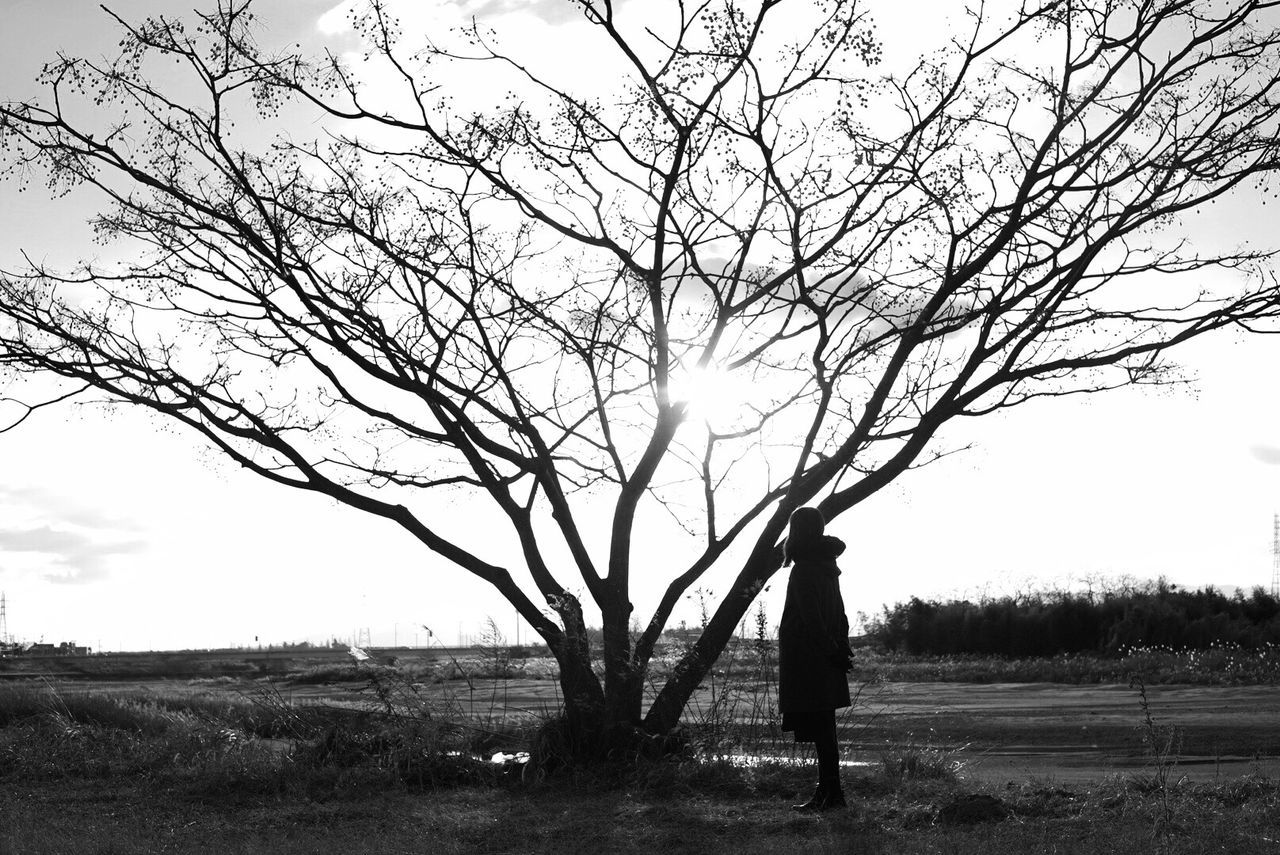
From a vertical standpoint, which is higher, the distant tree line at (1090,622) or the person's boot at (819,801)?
the distant tree line at (1090,622)

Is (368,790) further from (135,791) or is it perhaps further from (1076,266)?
(1076,266)

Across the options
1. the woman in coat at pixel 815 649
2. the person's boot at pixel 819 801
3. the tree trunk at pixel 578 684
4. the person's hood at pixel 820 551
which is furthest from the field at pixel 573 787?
the person's hood at pixel 820 551


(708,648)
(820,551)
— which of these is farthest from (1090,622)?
(820,551)

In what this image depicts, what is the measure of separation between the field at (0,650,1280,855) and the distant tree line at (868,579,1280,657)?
1592cm

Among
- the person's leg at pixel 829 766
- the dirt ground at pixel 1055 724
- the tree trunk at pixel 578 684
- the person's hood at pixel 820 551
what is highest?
the person's hood at pixel 820 551

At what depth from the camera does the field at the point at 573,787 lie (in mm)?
7172

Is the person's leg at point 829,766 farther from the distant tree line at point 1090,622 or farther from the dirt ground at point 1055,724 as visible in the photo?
the distant tree line at point 1090,622

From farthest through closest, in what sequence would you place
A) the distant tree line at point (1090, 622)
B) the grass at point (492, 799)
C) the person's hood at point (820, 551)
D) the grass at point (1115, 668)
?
the distant tree line at point (1090, 622) → the grass at point (1115, 668) → the person's hood at point (820, 551) → the grass at point (492, 799)

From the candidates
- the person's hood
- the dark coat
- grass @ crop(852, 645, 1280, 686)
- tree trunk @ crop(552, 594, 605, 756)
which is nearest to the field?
tree trunk @ crop(552, 594, 605, 756)

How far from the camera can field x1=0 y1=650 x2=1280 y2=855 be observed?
7172mm

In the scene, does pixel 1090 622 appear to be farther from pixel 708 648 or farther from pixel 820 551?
pixel 820 551

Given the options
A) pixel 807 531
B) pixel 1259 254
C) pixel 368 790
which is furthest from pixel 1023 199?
pixel 368 790

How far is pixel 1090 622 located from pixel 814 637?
25.5 meters

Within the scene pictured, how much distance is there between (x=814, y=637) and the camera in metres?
8.16
